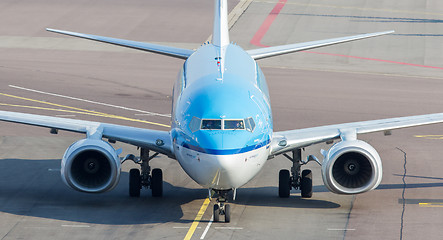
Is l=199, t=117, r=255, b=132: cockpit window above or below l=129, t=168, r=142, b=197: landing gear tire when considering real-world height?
above

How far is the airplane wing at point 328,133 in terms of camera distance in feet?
100

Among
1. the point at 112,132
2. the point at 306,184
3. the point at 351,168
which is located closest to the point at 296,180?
the point at 306,184

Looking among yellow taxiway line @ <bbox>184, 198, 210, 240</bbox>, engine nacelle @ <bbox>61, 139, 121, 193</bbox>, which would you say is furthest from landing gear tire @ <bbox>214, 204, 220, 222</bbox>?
engine nacelle @ <bbox>61, 139, 121, 193</bbox>

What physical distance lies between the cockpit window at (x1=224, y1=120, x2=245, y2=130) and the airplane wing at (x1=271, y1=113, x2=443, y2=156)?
2994 millimetres

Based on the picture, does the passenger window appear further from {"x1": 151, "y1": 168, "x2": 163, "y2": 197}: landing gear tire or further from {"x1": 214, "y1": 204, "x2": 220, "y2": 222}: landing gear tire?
{"x1": 151, "y1": 168, "x2": 163, "y2": 197}: landing gear tire

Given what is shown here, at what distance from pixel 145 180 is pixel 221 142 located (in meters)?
6.44

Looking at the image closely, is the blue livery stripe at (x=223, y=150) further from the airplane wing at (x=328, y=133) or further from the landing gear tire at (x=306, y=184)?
the landing gear tire at (x=306, y=184)

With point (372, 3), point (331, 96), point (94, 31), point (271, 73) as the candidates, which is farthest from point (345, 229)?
point (372, 3)

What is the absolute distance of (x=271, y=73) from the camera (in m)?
53.0

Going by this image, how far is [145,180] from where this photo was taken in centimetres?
3231

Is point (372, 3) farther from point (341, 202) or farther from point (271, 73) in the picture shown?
point (341, 202)

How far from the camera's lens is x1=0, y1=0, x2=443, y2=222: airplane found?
27141 mm

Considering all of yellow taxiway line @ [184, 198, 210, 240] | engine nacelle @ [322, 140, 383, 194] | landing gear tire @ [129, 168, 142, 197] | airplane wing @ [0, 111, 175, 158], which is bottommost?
yellow taxiway line @ [184, 198, 210, 240]

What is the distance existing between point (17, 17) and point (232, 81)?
41994mm
